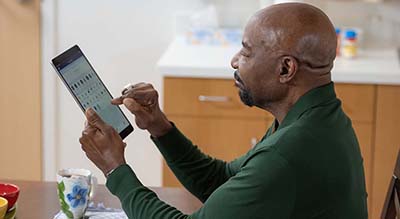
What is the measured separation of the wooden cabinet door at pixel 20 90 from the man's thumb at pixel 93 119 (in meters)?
2.12

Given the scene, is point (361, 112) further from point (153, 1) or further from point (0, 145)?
point (0, 145)

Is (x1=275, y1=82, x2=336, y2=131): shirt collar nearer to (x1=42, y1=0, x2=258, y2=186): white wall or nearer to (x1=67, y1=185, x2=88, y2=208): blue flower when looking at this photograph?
(x1=67, y1=185, x2=88, y2=208): blue flower

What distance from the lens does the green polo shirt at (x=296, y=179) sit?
1.55 metres

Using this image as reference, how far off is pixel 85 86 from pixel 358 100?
1.65 m

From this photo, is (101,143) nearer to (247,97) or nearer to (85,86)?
(85,86)

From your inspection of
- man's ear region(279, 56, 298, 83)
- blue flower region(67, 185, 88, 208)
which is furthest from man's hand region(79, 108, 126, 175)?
man's ear region(279, 56, 298, 83)

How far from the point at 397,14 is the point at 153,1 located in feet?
3.67

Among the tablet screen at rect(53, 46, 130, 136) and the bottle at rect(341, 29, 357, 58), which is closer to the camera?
the tablet screen at rect(53, 46, 130, 136)

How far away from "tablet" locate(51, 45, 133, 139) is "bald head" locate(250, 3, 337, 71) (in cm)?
45

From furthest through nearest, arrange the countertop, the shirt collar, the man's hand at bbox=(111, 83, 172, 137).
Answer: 1. the countertop
2. the man's hand at bbox=(111, 83, 172, 137)
3. the shirt collar

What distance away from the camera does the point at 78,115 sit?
3.92 meters

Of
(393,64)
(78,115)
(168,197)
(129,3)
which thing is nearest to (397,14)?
(393,64)

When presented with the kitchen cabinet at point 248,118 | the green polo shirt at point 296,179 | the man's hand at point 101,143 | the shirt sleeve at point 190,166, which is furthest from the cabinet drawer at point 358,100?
the man's hand at point 101,143

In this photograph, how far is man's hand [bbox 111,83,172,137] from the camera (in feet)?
6.58
